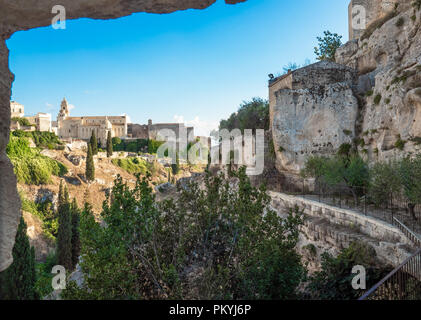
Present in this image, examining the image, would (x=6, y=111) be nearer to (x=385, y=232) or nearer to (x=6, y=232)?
(x=6, y=232)

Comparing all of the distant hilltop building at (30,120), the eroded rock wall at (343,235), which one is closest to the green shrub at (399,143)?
the eroded rock wall at (343,235)

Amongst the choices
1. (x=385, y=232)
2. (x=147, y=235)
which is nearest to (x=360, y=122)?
(x=385, y=232)

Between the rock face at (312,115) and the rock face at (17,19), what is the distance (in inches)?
720

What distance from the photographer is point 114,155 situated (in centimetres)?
6825

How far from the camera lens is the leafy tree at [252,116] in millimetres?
26217

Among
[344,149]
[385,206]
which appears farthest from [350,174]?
[344,149]

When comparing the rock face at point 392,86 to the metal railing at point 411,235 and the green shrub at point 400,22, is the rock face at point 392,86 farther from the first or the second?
the metal railing at point 411,235

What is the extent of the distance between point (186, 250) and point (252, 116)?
22169 millimetres

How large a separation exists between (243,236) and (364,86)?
19133 mm

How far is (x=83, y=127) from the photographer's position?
81562 mm

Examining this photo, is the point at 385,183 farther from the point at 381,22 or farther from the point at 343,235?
the point at 381,22

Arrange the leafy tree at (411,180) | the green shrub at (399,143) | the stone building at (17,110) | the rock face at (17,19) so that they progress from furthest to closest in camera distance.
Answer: the stone building at (17,110), the green shrub at (399,143), the leafy tree at (411,180), the rock face at (17,19)

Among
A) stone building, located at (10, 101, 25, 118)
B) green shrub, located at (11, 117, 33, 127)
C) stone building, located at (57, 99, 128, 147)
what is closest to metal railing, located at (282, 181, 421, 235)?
stone building, located at (57, 99, 128, 147)
